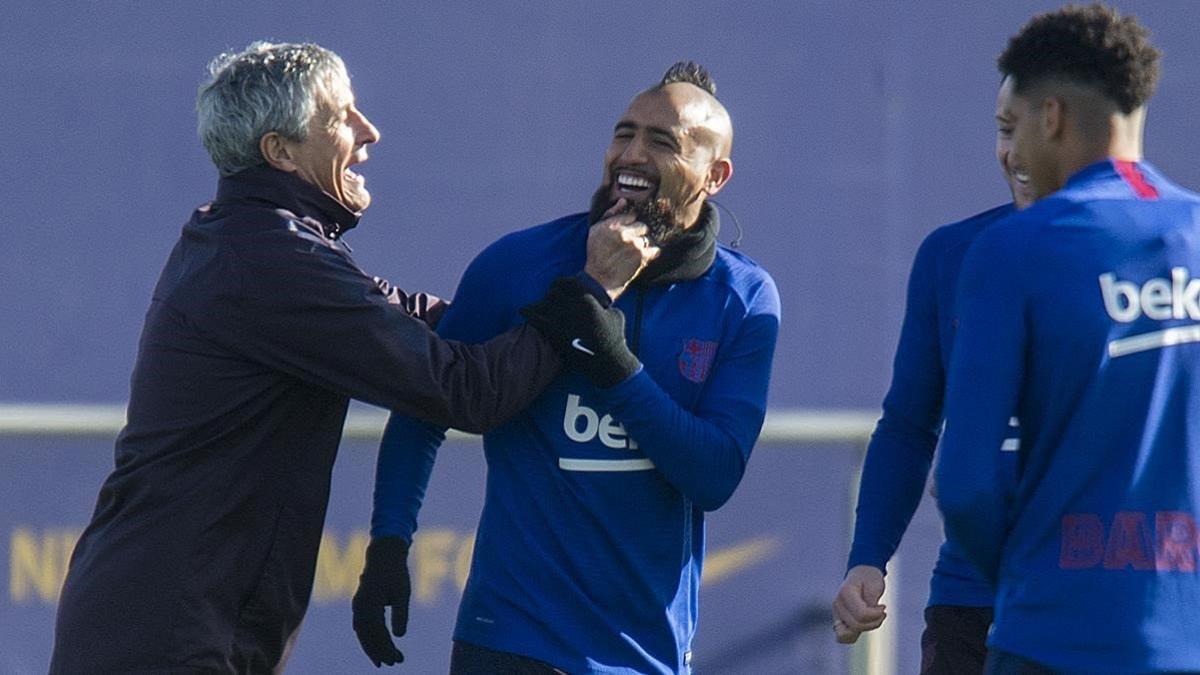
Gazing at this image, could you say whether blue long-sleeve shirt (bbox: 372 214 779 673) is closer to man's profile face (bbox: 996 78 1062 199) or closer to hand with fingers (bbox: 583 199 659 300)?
hand with fingers (bbox: 583 199 659 300)

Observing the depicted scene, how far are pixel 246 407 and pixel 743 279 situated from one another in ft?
3.31

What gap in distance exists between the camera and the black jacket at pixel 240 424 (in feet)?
10.1

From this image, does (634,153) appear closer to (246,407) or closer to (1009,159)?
(1009,159)

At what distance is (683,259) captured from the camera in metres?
3.43

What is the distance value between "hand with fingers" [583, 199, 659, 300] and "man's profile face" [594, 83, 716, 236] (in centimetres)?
17

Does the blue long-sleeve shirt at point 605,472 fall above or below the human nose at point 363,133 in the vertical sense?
below

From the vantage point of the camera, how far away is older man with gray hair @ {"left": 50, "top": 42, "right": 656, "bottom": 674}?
3090 millimetres

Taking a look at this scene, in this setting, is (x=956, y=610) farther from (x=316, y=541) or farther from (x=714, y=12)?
(x=714, y=12)

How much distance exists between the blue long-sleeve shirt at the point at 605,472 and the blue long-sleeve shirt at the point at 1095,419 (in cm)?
74

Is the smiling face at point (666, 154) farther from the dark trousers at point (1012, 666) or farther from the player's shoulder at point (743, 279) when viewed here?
the dark trousers at point (1012, 666)

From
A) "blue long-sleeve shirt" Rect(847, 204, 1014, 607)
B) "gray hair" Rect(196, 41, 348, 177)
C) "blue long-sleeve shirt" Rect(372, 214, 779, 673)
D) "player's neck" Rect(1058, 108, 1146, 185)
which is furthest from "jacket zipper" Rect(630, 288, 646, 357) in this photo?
"player's neck" Rect(1058, 108, 1146, 185)

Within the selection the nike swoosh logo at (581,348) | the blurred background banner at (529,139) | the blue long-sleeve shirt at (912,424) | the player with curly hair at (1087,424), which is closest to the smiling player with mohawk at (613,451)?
the nike swoosh logo at (581,348)

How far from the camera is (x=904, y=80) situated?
596cm

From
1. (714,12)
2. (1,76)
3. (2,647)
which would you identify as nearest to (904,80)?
(714,12)
